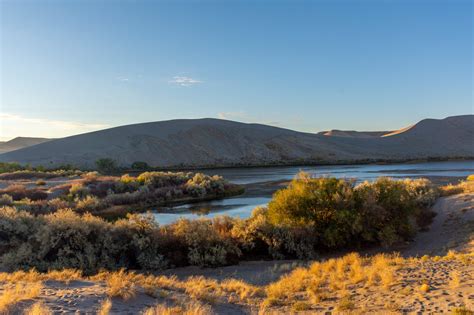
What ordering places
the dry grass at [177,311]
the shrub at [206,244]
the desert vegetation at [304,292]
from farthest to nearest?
the shrub at [206,244] → the desert vegetation at [304,292] → the dry grass at [177,311]

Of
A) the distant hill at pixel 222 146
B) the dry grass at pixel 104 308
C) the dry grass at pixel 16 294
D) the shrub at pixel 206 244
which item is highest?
the distant hill at pixel 222 146

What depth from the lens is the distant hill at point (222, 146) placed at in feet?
301

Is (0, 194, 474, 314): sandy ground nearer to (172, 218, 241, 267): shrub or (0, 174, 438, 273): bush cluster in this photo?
(172, 218, 241, 267): shrub

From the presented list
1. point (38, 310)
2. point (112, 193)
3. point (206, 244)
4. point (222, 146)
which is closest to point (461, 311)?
point (38, 310)

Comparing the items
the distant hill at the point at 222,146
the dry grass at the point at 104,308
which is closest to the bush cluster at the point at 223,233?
the dry grass at the point at 104,308

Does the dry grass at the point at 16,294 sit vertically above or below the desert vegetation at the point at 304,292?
above

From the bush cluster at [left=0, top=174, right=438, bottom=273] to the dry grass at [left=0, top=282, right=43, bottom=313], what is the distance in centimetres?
511

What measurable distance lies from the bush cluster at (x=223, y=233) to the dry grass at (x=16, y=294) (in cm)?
511

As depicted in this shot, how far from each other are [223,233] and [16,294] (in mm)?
8922

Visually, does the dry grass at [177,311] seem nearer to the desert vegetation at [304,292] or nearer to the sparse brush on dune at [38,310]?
the desert vegetation at [304,292]

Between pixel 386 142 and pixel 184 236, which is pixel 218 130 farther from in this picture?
pixel 184 236

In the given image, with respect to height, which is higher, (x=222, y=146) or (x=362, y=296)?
(x=222, y=146)

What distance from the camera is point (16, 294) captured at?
6.54 m

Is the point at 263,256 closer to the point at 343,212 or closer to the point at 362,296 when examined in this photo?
the point at 343,212
